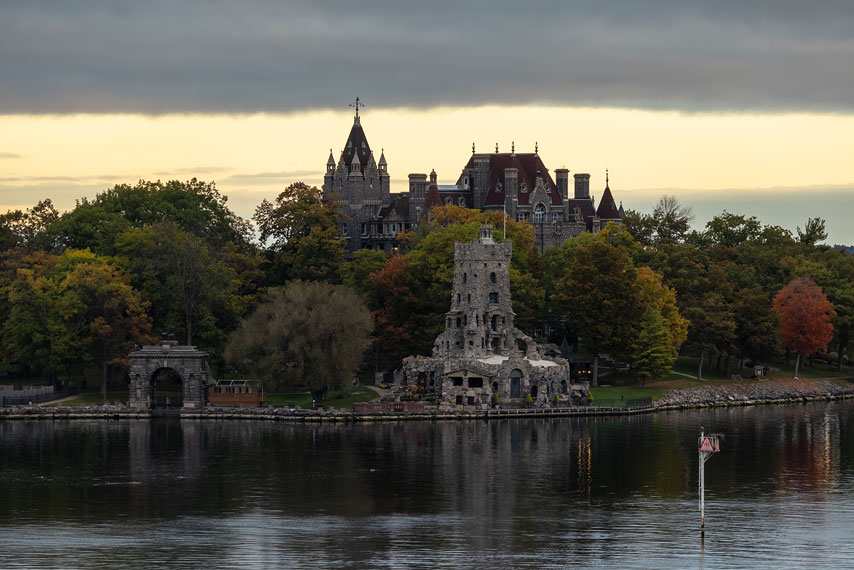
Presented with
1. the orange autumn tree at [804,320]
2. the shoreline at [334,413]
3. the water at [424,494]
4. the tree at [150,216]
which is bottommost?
the water at [424,494]

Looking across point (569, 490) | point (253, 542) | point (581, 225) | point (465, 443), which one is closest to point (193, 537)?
point (253, 542)

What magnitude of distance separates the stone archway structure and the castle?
54.5m

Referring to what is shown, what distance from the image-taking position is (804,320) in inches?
5605

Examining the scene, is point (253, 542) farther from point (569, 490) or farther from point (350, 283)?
point (350, 283)

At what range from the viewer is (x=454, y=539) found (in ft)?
234

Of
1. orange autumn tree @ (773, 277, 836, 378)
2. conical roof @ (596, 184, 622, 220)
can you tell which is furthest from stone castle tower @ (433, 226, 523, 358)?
conical roof @ (596, 184, 622, 220)

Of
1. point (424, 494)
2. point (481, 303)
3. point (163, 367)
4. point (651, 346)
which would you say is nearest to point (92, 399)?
point (163, 367)

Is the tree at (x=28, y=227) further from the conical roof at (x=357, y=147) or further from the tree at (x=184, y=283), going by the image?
the conical roof at (x=357, y=147)

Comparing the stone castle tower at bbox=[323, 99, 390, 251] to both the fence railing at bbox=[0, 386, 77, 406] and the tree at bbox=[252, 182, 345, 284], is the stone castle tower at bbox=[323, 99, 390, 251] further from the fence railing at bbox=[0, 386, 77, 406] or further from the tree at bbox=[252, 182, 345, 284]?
the fence railing at bbox=[0, 386, 77, 406]

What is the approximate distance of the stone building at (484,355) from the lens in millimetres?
118688

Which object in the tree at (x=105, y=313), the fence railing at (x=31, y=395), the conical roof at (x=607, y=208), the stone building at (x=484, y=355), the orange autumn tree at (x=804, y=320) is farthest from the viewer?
the conical roof at (x=607, y=208)

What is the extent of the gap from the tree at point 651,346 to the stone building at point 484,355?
6049mm

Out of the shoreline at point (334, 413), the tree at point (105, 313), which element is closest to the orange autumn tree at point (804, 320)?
the shoreline at point (334, 413)

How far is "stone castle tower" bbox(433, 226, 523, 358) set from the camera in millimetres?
123250
